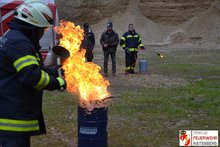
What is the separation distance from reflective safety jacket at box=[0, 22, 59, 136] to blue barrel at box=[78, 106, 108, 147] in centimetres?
176

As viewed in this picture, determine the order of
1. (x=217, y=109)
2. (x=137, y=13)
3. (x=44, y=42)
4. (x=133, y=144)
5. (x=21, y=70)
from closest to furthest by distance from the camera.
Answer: (x=21, y=70)
(x=133, y=144)
(x=217, y=109)
(x=44, y=42)
(x=137, y=13)

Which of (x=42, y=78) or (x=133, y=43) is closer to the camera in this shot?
(x=42, y=78)

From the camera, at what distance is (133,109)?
9633mm

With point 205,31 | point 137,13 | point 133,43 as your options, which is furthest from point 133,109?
point 137,13

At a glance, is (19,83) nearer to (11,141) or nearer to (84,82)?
(11,141)

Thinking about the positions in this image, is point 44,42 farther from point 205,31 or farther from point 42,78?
point 205,31

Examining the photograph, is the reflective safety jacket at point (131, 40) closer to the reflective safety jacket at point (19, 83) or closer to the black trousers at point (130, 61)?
the black trousers at point (130, 61)

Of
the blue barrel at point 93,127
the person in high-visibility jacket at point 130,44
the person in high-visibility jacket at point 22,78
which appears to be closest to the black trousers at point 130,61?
the person in high-visibility jacket at point 130,44

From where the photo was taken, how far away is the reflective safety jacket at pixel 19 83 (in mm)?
3977

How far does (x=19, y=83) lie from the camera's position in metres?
4.11

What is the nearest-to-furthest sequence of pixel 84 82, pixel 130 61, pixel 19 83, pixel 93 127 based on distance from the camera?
pixel 19 83
pixel 93 127
pixel 84 82
pixel 130 61

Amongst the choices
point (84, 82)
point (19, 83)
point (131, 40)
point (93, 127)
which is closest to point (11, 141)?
point (19, 83)

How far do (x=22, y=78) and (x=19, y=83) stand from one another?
16cm

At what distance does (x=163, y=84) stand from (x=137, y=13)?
2731 centimetres
